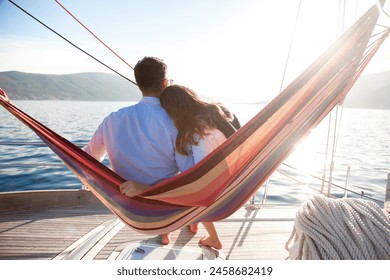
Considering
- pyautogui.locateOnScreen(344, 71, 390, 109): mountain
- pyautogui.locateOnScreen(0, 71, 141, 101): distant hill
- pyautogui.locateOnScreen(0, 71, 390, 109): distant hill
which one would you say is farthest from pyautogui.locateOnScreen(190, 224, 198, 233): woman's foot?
pyautogui.locateOnScreen(0, 71, 141, 101): distant hill

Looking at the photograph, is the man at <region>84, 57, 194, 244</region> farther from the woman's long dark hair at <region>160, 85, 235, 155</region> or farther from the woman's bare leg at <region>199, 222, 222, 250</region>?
the woman's bare leg at <region>199, 222, 222, 250</region>

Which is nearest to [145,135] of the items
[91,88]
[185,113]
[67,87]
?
[185,113]

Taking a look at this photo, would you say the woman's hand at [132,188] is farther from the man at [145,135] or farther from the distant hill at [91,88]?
the distant hill at [91,88]

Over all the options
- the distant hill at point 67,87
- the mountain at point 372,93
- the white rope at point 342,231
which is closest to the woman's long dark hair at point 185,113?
the white rope at point 342,231

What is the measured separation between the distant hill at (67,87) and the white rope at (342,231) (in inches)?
4337

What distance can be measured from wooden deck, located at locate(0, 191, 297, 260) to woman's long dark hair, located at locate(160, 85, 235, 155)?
80 centimetres

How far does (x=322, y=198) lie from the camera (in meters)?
1.10

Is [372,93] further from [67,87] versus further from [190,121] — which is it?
[190,121]

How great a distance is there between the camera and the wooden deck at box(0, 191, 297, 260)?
1.82m

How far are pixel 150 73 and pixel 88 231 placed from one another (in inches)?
55.6

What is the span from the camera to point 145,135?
47.1 inches

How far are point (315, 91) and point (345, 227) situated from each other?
0.47 metres

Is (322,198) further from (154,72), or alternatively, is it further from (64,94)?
(64,94)
